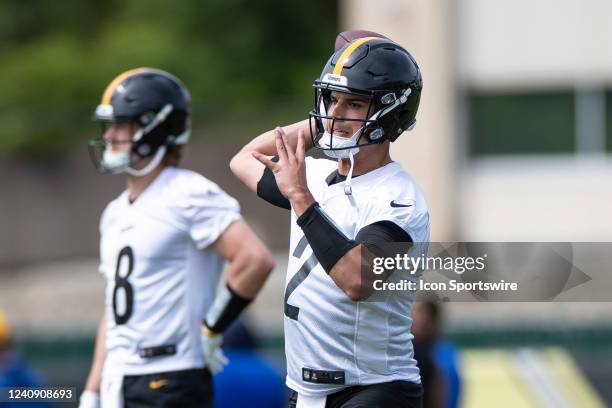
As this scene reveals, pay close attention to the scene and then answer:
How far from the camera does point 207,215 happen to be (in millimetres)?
5371

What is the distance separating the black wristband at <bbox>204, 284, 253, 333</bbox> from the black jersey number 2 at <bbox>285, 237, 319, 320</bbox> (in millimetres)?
1028

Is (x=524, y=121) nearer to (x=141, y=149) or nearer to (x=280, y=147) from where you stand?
(x=141, y=149)

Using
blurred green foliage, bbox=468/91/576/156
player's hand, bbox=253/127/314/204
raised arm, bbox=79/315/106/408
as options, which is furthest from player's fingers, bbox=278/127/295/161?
blurred green foliage, bbox=468/91/576/156

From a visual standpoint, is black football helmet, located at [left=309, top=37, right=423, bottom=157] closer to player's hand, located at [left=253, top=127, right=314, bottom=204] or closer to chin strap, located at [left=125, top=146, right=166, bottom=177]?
player's hand, located at [left=253, top=127, right=314, bottom=204]

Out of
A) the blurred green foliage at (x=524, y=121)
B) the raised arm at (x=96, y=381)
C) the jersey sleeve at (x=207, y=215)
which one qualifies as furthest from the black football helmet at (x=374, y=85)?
the blurred green foliage at (x=524, y=121)

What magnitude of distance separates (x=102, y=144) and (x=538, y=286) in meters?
2.26

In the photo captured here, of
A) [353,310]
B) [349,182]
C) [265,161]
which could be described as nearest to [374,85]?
Result: [349,182]

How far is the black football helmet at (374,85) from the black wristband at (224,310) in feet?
3.94

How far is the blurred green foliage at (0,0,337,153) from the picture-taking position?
1093 inches

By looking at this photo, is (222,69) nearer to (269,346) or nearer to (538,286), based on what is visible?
(269,346)

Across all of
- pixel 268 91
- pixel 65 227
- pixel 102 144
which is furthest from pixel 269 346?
pixel 268 91

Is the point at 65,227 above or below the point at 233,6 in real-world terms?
below

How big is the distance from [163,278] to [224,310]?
296 millimetres

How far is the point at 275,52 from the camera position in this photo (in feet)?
97.1
